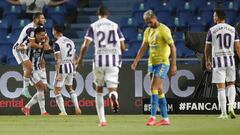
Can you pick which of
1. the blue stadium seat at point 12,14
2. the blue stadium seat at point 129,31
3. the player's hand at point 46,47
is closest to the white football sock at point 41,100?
the player's hand at point 46,47

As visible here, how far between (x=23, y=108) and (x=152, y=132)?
8097mm

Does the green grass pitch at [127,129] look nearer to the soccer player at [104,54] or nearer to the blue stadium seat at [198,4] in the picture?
the soccer player at [104,54]

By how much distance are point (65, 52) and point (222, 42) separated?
16.2ft

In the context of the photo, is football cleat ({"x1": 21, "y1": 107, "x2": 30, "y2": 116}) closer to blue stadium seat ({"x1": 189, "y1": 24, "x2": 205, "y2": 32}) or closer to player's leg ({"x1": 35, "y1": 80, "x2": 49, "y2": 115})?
player's leg ({"x1": 35, "y1": 80, "x2": 49, "y2": 115})

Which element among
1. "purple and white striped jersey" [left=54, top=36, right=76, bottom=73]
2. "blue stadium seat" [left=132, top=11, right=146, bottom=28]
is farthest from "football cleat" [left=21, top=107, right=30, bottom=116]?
"blue stadium seat" [left=132, top=11, right=146, bottom=28]

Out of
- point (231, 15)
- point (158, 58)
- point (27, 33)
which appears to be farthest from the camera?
point (231, 15)

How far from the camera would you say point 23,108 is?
20.5m

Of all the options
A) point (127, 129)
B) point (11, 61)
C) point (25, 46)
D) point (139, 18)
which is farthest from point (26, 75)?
point (127, 129)

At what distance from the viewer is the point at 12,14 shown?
26797 mm

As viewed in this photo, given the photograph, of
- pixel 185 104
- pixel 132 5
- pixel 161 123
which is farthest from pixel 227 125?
pixel 132 5

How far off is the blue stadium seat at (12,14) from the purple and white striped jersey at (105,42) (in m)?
12.7

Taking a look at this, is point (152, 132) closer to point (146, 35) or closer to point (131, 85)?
point (146, 35)

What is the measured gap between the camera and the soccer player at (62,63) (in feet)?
66.5

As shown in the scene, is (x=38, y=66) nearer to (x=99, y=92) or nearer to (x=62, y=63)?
(x=62, y=63)
